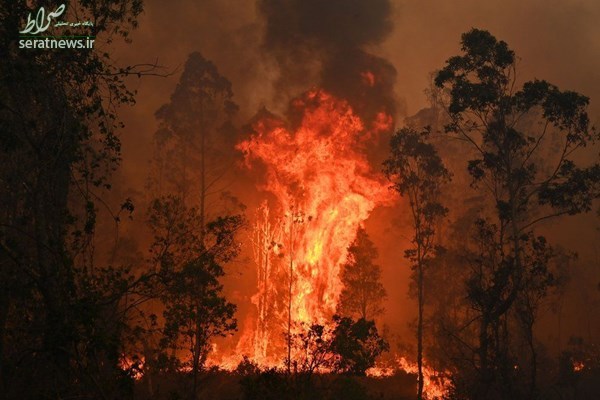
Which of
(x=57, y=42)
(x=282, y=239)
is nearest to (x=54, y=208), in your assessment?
(x=57, y=42)

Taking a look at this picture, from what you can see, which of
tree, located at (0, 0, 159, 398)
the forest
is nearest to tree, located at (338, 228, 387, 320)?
the forest

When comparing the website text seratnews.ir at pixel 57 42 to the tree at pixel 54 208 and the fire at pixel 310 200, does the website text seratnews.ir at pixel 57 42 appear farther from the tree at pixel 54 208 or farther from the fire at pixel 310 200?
the fire at pixel 310 200

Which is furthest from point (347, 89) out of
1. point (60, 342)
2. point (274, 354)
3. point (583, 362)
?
point (60, 342)

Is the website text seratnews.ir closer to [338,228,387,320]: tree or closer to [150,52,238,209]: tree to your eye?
[150,52,238,209]: tree

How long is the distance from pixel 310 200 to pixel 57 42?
90.2 ft

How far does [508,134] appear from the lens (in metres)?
23.5

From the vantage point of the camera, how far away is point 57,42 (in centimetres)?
1134

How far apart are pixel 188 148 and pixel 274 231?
354 inches

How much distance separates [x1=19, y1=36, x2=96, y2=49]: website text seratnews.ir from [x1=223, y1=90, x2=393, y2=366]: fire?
84.7ft

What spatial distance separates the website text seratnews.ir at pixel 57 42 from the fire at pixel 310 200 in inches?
1016

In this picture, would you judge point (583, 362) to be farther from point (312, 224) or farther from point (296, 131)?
point (296, 131)

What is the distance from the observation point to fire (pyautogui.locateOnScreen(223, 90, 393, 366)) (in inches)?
1455

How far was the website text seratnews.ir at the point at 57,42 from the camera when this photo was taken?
Result: 35.7 feet

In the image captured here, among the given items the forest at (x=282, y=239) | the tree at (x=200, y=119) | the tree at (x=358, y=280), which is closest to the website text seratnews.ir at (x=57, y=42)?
the forest at (x=282, y=239)
